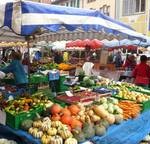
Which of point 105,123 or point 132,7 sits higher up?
point 132,7

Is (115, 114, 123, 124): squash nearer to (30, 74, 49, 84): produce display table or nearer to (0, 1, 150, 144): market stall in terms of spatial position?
Answer: (0, 1, 150, 144): market stall

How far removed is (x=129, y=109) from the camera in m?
6.12

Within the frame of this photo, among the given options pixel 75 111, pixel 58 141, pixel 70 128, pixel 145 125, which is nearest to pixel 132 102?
pixel 145 125

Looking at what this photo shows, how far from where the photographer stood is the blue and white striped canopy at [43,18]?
4.49m

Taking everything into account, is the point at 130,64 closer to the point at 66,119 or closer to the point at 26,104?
the point at 26,104

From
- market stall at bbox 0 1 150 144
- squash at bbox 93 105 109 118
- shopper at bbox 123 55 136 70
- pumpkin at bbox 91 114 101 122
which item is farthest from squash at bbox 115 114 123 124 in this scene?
shopper at bbox 123 55 136 70

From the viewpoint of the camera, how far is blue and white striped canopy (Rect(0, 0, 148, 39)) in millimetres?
4492

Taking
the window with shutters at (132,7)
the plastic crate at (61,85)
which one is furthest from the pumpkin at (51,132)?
the window with shutters at (132,7)

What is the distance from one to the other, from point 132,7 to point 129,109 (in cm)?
2515

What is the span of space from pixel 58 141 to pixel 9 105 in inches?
55.5

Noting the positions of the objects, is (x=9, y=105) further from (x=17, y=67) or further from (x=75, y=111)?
(x=17, y=67)

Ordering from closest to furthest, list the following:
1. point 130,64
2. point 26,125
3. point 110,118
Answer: point 26,125 < point 110,118 < point 130,64

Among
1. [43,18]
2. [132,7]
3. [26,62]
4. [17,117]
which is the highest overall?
[132,7]

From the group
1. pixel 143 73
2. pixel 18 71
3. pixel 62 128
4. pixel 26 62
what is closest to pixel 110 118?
pixel 62 128
